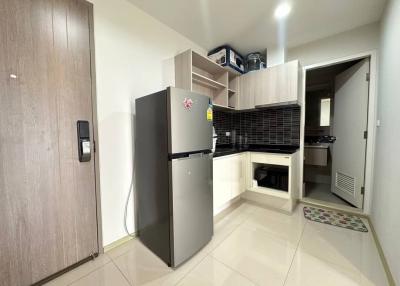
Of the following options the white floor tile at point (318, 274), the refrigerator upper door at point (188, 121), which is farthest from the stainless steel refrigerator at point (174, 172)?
the white floor tile at point (318, 274)

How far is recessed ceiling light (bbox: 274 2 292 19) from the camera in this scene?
1.70m

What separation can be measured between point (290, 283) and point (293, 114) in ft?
6.98

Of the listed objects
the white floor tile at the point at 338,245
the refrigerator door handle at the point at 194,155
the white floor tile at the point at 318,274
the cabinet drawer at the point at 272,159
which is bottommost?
the white floor tile at the point at 338,245

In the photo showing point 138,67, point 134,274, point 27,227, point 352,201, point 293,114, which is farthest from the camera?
point 293,114

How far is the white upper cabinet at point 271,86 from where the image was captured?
222 cm

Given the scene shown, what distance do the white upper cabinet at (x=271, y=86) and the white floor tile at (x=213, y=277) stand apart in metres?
2.06

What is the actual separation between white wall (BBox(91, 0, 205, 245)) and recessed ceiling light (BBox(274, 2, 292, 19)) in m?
1.35

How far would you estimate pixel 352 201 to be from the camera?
2.37m

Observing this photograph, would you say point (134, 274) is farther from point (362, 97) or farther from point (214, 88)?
point (362, 97)

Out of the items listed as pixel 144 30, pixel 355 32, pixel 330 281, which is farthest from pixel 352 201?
pixel 144 30

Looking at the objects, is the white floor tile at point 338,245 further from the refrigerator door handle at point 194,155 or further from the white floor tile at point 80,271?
the white floor tile at point 80,271

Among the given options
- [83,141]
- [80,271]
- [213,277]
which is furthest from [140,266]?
[83,141]

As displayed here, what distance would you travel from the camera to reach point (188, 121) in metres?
1.39

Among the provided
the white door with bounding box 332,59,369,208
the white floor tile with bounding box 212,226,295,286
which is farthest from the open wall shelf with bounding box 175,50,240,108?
the white floor tile with bounding box 212,226,295,286
